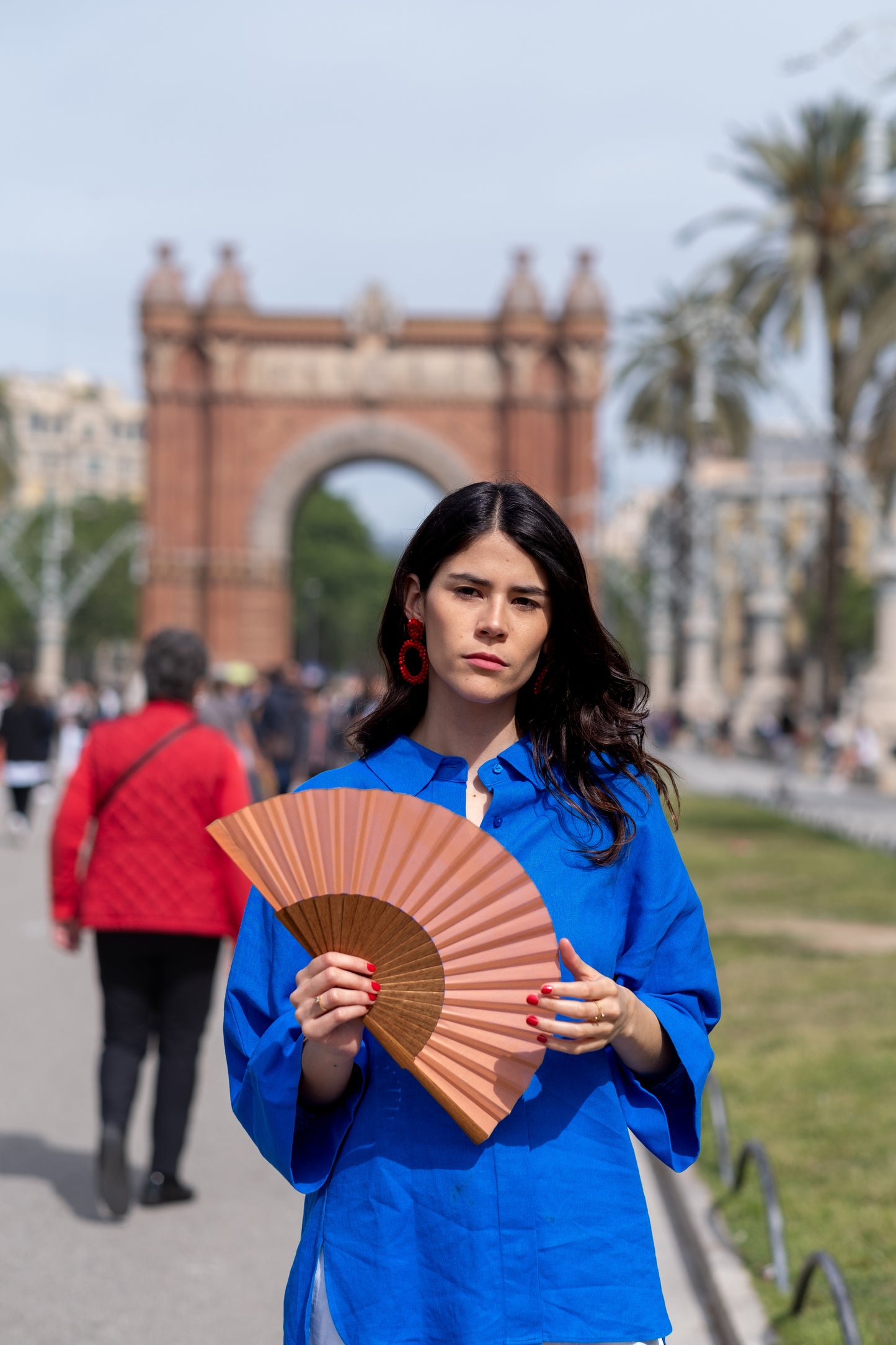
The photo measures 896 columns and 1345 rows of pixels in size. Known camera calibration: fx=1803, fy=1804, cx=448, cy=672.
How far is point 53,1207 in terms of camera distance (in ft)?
20.4

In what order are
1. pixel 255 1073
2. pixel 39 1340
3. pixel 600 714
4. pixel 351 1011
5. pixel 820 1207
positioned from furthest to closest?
1. pixel 820 1207
2. pixel 39 1340
3. pixel 600 714
4. pixel 255 1073
5. pixel 351 1011

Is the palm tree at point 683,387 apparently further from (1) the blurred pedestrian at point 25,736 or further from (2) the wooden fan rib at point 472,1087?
(2) the wooden fan rib at point 472,1087

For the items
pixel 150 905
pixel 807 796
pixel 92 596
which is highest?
pixel 150 905

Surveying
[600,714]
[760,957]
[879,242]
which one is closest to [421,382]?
[879,242]

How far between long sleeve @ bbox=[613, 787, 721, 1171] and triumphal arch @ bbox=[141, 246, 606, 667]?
46.6 meters

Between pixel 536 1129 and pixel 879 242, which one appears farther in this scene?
pixel 879 242

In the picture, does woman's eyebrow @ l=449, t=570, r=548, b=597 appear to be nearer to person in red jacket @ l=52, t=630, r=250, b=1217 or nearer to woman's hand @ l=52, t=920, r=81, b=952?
person in red jacket @ l=52, t=630, r=250, b=1217

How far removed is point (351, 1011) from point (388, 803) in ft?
0.93

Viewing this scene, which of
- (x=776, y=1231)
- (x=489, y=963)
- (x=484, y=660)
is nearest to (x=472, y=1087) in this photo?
(x=489, y=963)

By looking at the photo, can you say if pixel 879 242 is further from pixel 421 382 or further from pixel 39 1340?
pixel 39 1340

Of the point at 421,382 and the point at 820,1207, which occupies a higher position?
the point at 421,382

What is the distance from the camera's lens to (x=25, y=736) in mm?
18312

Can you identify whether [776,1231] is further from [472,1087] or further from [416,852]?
[416,852]

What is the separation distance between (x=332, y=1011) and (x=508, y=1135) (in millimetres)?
318
